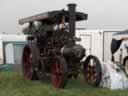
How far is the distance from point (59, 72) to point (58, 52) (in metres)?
0.67

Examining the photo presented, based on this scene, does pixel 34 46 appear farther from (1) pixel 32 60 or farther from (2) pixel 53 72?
(2) pixel 53 72

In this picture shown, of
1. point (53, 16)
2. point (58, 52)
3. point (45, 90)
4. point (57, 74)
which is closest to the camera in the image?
point (45, 90)

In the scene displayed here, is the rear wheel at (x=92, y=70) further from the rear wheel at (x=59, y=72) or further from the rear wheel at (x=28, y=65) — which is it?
the rear wheel at (x=28, y=65)

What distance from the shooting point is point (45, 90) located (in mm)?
9609

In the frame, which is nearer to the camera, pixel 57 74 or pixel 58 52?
pixel 57 74

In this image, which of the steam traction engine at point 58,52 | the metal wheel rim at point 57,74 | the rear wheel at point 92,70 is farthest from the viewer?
the rear wheel at point 92,70

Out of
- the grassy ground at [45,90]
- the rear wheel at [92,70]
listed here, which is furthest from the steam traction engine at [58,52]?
the grassy ground at [45,90]

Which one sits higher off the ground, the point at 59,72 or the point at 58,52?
the point at 58,52

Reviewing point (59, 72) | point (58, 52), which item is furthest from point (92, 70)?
point (59, 72)

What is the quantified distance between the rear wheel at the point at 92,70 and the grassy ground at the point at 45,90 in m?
0.19

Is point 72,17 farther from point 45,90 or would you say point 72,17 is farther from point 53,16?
point 45,90

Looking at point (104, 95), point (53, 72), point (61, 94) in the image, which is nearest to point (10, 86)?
point (53, 72)

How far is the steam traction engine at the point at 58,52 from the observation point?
10164mm

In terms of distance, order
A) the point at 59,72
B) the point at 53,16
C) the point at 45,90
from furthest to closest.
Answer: the point at 53,16
the point at 59,72
the point at 45,90
